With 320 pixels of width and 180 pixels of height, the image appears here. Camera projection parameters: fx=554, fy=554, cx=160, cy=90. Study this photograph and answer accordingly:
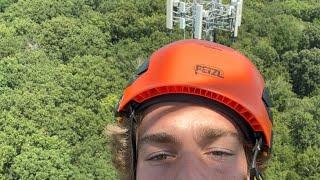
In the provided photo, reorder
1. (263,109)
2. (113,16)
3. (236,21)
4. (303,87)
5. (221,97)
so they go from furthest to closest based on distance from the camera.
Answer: (113,16) < (303,87) < (236,21) < (263,109) < (221,97)

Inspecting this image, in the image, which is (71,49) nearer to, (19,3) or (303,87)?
(19,3)

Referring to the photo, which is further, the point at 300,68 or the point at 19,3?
the point at 19,3

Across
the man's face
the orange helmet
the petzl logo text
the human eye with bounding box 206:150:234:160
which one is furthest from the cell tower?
the human eye with bounding box 206:150:234:160

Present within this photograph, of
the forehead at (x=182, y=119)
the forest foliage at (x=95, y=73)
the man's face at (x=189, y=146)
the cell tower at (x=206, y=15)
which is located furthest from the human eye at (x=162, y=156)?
the cell tower at (x=206, y=15)

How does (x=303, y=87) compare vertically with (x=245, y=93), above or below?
above

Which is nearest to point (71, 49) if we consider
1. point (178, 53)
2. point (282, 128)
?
point (282, 128)

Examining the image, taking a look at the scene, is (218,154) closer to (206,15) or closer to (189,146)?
(189,146)

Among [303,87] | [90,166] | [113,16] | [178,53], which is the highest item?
[113,16]

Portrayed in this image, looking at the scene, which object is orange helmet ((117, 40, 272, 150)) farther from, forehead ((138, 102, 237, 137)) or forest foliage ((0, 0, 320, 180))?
forest foliage ((0, 0, 320, 180))

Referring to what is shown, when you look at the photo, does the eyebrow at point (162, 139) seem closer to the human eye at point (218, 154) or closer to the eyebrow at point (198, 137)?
the eyebrow at point (198, 137)
